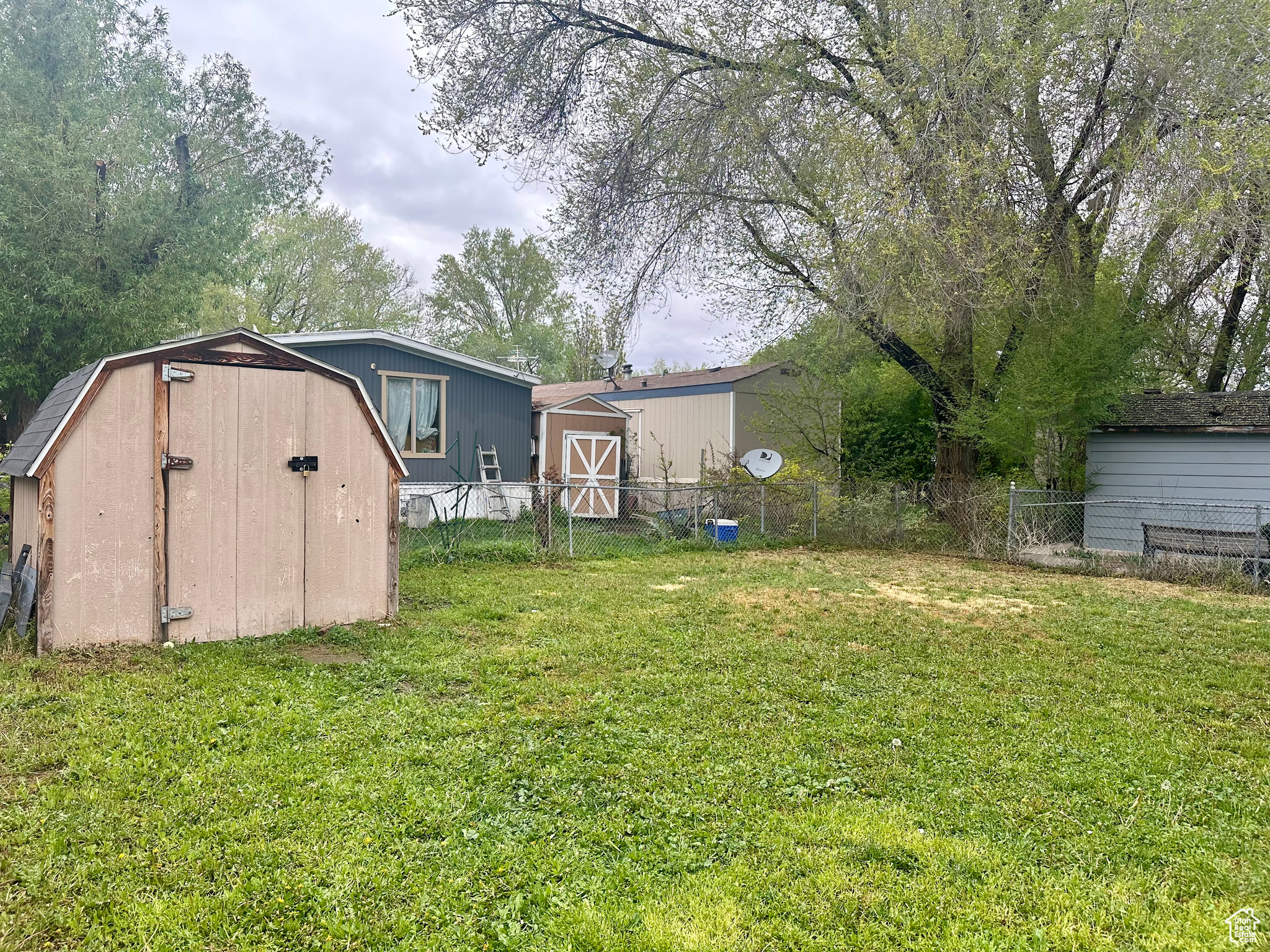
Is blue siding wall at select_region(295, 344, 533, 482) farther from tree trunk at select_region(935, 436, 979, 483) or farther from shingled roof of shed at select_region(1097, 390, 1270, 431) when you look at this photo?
shingled roof of shed at select_region(1097, 390, 1270, 431)

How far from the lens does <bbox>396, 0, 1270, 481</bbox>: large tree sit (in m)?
8.25

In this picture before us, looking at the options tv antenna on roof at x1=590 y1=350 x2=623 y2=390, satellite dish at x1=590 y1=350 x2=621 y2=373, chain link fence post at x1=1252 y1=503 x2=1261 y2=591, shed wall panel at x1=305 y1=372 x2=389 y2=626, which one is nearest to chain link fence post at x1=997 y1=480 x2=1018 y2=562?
chain link fence post at x1=1252 y1=503 x2=1261 y2=591

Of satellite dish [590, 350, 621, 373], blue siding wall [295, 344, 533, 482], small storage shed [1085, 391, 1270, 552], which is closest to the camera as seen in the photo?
small storage shed [1085, 391, 1270, 552]

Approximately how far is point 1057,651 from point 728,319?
8654 millimetres

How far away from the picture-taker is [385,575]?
6.57m

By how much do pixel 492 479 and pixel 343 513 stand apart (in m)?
8.39

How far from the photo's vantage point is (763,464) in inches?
538

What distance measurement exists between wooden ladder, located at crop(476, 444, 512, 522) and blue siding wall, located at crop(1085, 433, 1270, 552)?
10.1 meters

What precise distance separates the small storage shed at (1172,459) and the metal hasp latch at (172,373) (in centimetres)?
1120

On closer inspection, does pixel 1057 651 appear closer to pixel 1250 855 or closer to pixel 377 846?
pixel 1250 855

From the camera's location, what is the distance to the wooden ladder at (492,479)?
1441 centimetres

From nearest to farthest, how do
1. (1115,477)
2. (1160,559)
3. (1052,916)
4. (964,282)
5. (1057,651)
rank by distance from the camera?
(1052,916) → (1057,651) → (964,282) → (1160,559) → (1115,477)

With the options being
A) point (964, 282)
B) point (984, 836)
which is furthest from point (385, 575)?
point (964, 282)

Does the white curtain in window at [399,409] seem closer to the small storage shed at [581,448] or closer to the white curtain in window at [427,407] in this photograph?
the white curtain in window at [427,407]
